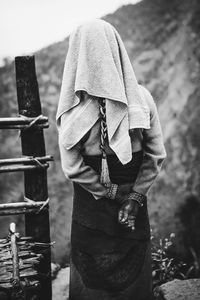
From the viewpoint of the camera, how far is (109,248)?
1.94 metres

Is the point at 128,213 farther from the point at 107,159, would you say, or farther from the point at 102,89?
the point at 102,89

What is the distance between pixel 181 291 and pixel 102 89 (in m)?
1.65

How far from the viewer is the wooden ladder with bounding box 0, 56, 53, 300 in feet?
6.77

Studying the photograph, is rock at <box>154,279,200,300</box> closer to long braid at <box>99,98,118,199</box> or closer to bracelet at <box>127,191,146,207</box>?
bracelet at <box>127,191,146,207</box>

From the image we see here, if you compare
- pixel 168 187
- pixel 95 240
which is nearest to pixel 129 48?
pixel 168 187

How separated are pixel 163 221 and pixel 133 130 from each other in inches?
129

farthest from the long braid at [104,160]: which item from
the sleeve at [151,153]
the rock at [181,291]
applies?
the rock at [181,291]

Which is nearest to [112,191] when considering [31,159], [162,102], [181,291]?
[31,159]

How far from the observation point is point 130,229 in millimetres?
1958

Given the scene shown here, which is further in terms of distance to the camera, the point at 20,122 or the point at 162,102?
the point at 162,102

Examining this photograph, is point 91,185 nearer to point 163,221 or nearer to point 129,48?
point 163,221

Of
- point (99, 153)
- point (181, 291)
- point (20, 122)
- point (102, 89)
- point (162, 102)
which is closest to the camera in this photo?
point (102, 89)

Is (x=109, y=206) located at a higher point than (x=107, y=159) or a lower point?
lower

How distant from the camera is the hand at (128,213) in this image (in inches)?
73.9
